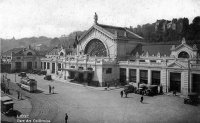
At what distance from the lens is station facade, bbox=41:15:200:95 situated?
35.0 m

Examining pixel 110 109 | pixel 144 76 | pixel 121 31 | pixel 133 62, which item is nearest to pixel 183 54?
pixel 144 76

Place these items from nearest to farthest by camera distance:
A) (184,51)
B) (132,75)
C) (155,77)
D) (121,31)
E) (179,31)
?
(155,77)
(184,51)
(132,75)
(121,31)
(179,31)

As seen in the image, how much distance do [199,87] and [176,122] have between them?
14545 millimetres

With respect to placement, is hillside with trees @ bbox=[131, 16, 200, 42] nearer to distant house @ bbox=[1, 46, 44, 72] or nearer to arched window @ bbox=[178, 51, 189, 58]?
arched window @ bbox=[178, 51, 189, 58]

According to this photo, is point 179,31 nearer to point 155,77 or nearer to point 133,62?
point 133,62

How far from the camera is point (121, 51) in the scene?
50.3 metres

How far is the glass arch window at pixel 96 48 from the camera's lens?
53688mm

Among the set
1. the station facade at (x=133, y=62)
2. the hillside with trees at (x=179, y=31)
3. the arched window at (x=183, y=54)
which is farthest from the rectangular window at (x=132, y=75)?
the hillside with trees at (x=179, y=31)

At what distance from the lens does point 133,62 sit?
145ft

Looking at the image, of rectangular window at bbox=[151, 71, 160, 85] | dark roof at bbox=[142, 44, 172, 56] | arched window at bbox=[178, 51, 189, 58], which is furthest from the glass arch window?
arched window at bbox=[178, 51, 189, 58]

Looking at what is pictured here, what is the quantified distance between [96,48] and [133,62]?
1524 centimetres

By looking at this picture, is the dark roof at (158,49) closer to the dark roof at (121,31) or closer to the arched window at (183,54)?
the arched window at (183,54)

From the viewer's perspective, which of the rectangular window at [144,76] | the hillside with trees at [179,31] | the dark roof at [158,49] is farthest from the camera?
the hillside with trees at [179,31]

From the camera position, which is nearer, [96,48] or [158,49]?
[158,49]
